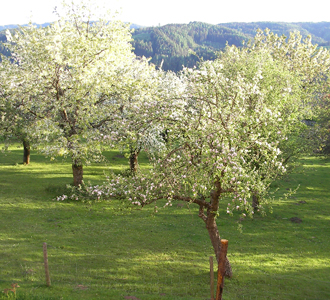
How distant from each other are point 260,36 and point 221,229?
181ft

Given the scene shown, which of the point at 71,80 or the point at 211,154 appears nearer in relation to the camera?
the point at 211,154

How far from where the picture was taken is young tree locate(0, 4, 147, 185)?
27.3m

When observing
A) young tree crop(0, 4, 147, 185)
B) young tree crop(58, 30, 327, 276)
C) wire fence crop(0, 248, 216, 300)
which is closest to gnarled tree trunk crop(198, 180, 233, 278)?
young tree crop(58, 30, 327, 276)

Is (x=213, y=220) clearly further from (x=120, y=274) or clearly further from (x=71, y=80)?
(x=71, y=80)

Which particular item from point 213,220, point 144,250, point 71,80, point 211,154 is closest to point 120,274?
point 144,250

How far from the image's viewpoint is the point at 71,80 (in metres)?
28.0

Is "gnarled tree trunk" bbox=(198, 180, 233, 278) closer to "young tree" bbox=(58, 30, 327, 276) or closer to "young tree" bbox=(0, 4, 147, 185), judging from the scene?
"young tree" bbox=(58, 30, 327, 276)

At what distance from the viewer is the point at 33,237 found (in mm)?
21844

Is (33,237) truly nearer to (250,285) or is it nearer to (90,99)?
(90,99)

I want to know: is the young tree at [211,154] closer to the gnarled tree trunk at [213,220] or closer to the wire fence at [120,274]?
the gnarled tree trunk at [213,220]

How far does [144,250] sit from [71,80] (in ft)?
54.0

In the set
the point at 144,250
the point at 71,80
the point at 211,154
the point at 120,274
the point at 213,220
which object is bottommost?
the point at 144,250

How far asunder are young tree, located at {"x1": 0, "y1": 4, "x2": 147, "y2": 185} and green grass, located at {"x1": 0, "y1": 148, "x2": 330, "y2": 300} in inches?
244

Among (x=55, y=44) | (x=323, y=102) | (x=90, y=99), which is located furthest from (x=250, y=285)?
(x=323, y=102)
